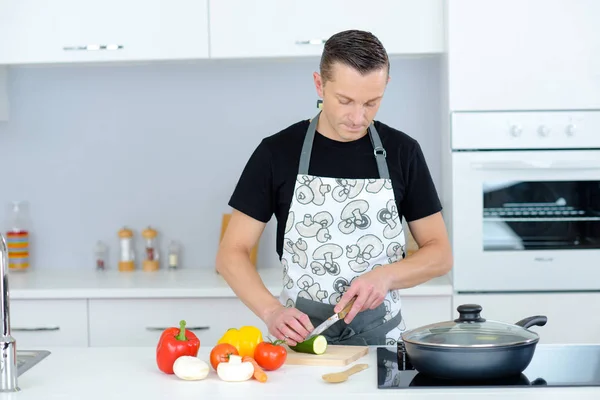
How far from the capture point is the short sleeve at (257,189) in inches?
95.5

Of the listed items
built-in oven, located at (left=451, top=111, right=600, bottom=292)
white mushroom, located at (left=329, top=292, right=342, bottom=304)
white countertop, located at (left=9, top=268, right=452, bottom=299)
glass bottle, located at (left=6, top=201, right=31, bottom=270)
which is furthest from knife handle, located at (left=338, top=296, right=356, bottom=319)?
glass bottle, located at (left=6, top=201, right=31, bottom=270)

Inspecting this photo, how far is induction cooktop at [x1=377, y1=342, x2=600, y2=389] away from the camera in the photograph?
1.81 m

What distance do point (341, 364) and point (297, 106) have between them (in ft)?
6.67

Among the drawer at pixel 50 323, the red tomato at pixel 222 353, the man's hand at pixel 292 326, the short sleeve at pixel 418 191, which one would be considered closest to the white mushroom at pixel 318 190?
the short sleeve at pixel 418 191

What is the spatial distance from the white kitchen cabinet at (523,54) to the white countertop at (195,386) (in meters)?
1.51

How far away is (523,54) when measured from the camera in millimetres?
3268

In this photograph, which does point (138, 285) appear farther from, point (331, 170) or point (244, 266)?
point (331, 170)

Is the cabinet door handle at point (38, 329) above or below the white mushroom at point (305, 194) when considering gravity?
below

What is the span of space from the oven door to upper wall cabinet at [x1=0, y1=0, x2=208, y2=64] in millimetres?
1146

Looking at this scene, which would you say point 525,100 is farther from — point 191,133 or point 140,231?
point 140,231

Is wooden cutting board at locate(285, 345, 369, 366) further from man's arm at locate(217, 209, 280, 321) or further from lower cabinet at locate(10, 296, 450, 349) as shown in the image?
lower cabinet at locate(10, 296, 450, 349)

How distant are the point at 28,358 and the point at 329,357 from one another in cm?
74

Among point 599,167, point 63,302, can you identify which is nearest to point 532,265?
point 599,167

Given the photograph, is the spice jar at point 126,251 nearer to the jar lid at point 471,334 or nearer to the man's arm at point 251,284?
the man's arm at point 251,284
